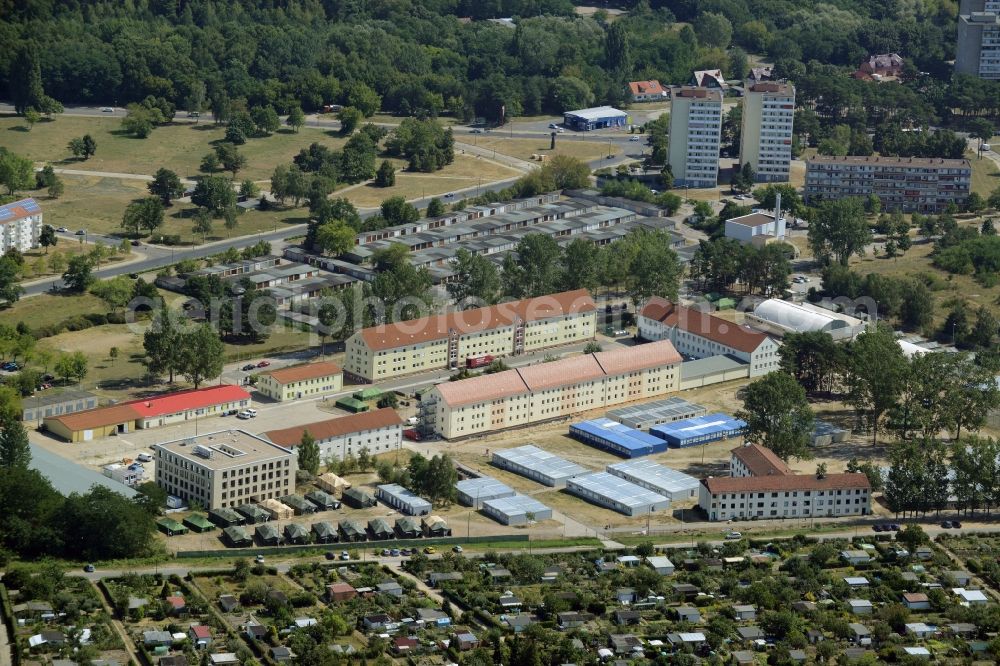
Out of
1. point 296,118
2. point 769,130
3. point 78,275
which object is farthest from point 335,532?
point 296,118

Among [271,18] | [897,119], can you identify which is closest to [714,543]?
[897,119]

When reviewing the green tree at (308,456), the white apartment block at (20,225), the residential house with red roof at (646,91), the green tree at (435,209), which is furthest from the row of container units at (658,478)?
the residential house with red roof at (646,91)

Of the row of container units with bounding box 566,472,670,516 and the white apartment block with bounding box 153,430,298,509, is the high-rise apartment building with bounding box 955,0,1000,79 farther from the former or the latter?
the white apartment block with bounding box 153,430,298,509

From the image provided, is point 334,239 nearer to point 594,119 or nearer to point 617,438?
point 617,438

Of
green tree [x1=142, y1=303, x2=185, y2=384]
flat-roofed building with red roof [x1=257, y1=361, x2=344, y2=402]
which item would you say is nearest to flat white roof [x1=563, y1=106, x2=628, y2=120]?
flat-roofed building with red roof [x1=257, y1=361, x2=344, y2=402]

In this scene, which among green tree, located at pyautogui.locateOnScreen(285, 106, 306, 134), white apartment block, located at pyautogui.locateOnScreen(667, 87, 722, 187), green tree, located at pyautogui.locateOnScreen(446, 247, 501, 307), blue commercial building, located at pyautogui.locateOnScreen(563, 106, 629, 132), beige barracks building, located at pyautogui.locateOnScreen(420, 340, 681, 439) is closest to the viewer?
beige barracks building, located at pyautogui.locateOnScreen(420, 340, 681, 439)
